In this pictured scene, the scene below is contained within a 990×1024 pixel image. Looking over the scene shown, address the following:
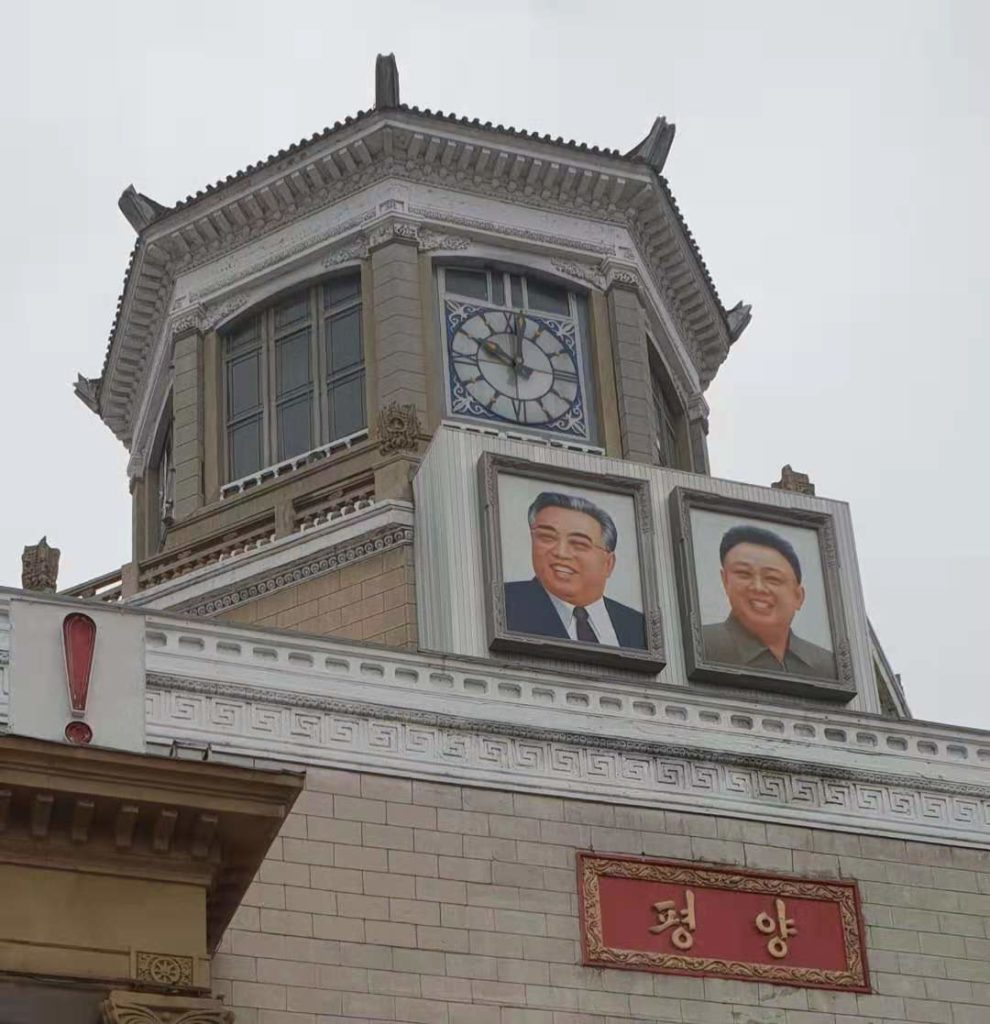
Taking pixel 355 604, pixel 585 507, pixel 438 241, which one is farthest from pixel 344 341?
pixel 585 507

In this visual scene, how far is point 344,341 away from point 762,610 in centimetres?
690

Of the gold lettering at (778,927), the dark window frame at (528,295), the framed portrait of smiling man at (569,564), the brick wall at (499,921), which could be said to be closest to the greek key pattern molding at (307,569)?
the framed portrait of smiling man at (569,564)

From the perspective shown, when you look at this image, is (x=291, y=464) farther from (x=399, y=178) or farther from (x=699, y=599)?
(x=699, y=599)

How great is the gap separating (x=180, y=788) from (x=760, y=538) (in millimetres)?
10302

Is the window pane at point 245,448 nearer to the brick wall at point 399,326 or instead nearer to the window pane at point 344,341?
the window pane at point 344,341

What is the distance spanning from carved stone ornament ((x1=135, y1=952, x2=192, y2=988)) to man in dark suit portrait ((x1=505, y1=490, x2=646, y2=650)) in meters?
7.58

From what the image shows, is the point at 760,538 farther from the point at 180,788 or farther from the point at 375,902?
the point at 180,788

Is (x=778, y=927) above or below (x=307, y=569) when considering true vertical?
below

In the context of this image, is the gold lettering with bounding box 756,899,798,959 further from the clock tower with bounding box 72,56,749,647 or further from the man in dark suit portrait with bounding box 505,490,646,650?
the clock tower with bounding box 72,56,749,647

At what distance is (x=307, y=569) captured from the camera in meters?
29.9

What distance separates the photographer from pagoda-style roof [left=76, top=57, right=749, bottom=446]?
1312 inches

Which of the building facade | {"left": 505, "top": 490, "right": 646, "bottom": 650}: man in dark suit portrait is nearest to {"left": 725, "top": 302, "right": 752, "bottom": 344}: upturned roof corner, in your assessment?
the building facade

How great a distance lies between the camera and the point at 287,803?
67.8 feet

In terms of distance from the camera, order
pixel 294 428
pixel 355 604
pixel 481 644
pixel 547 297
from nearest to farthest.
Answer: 1. pixel 481 644
2. pixel 355 604
3. pixel 294 428
4. pixel 547 297
